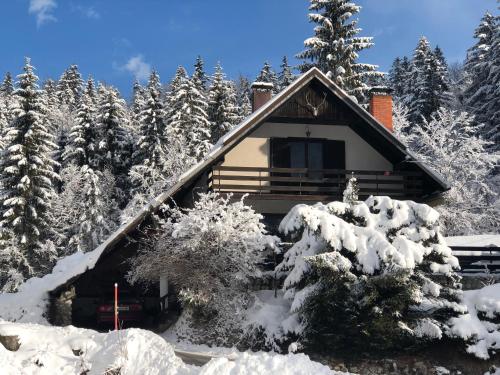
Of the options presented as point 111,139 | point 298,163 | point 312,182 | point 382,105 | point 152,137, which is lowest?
point 312,182

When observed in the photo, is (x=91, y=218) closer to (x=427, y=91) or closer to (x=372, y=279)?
(x=427, y=91)

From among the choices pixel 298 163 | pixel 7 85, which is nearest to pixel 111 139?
pixel 298 163

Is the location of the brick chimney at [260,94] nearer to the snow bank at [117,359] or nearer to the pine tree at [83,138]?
the snow bank at [117,359]

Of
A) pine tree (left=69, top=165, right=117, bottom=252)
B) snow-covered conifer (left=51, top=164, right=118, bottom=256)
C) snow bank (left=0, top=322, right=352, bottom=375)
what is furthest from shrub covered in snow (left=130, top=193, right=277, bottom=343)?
pine tree (left=69, top=165, right=117, bottom=252)

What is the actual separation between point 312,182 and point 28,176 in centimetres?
1875

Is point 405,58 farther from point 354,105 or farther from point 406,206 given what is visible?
point 406,206

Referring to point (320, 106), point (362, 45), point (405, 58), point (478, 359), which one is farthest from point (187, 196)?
point (405, 58)

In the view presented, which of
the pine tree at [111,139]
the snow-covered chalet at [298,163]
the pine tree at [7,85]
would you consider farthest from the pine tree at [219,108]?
the pine tree at [7,85]

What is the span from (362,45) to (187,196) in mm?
17011

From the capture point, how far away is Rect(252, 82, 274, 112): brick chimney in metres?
20.3

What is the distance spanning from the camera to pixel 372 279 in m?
10.5

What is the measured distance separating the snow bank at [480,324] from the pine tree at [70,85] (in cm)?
7181

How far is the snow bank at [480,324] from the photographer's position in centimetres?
1040

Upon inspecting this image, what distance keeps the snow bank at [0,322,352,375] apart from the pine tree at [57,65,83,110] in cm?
7115
